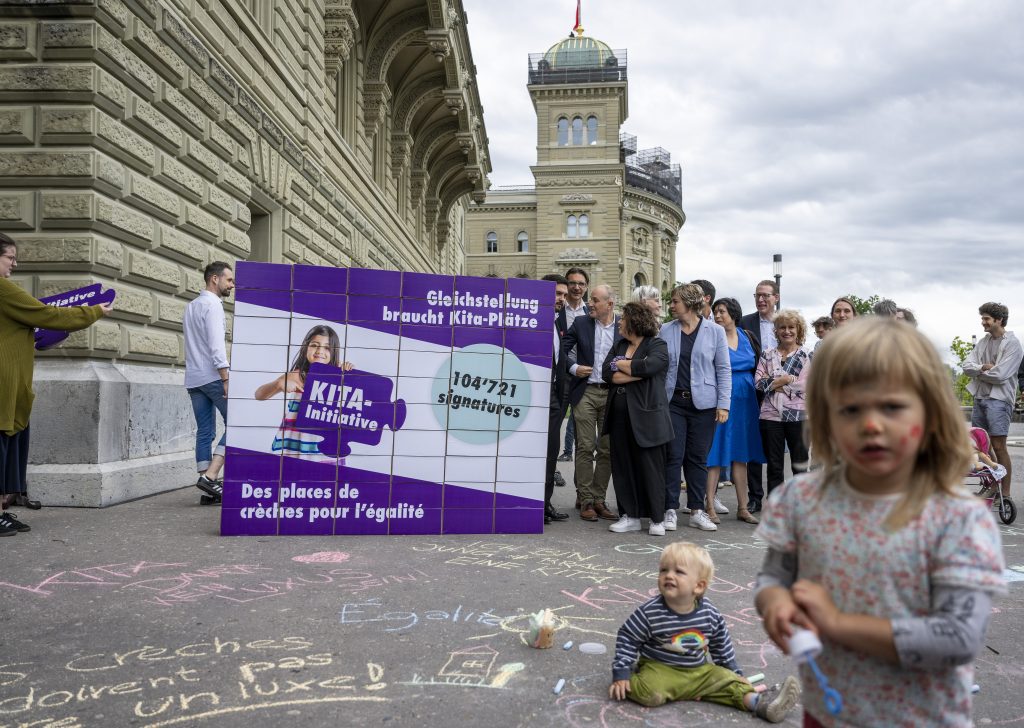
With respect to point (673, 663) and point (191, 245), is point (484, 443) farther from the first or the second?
point (191, 245)

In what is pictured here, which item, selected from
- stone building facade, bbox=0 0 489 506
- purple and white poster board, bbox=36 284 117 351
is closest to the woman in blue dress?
purple and white poster board, bbox=36 284 117 351

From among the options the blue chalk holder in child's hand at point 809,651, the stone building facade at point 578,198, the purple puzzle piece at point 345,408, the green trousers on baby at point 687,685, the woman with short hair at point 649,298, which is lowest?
the green trousers on baby at point 687,685

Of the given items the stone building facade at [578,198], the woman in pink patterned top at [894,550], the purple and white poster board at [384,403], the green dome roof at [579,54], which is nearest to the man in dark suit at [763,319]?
the purple and white poster board at [384,403]

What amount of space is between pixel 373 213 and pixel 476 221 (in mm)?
51586

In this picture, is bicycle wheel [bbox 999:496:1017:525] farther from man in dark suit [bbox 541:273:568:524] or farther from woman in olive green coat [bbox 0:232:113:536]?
woman in olive green coat [bbox 0:232:113:536]

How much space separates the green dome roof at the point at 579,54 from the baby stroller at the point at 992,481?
6463 cm

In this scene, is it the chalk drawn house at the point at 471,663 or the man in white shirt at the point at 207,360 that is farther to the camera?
the man in white shirt at the point at 207,360

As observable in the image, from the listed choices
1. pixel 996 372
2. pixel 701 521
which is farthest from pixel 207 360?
pixel 996 372

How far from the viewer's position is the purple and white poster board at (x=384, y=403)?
223 inches

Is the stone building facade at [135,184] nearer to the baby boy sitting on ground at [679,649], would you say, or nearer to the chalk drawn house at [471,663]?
the chalk drawn house at [471,663]

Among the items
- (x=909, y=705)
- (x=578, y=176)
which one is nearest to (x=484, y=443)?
(x=909, y=705)

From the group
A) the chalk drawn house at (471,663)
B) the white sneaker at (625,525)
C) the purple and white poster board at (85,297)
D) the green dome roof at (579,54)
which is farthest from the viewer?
the green dome roof at (579,54)

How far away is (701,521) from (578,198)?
197ft

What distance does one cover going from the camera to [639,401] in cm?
638
